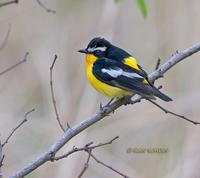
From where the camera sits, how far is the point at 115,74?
301 cm

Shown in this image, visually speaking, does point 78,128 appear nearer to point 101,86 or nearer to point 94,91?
point 101,86

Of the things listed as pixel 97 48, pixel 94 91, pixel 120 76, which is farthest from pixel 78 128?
pixel 94 91

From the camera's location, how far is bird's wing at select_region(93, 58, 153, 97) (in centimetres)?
281

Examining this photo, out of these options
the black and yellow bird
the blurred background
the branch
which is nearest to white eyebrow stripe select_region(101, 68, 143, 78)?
the black and yellow bird

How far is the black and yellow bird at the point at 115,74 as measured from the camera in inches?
111

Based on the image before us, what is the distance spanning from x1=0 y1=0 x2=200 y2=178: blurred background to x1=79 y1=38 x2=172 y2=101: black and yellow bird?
988 mm

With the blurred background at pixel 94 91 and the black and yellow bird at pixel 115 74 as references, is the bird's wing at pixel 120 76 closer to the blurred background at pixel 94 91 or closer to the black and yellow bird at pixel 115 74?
the black and yellow bird at pixel 115 74

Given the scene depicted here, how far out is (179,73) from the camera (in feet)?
14.9

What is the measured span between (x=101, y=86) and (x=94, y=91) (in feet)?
4.00

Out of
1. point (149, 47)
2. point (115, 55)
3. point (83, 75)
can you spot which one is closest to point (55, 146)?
point (115, 55)

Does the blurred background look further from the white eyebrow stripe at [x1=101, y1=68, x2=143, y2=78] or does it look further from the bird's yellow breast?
the white eyebrow stripe at [x1=101, y1=68, x2=143, y2=78]

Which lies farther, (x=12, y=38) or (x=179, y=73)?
(x=12, y=38)

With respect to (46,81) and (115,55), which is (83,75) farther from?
(115,55)

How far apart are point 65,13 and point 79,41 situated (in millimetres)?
391
